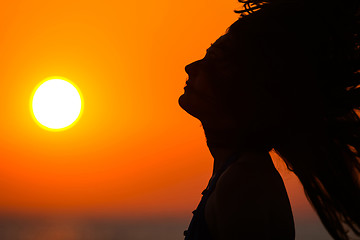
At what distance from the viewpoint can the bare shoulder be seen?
2648 millimetres

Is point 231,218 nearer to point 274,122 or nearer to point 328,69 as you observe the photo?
point 274,122

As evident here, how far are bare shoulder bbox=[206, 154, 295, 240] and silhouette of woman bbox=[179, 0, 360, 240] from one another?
38 millimetres

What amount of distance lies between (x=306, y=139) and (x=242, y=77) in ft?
2.06

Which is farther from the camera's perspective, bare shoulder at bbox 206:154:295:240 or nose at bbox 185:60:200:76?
nose at bbox 185:60:200:76

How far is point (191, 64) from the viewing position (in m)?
3.78

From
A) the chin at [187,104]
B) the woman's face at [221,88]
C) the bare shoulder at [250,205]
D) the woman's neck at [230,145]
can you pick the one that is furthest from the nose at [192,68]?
the bare shoulder at [250,205]

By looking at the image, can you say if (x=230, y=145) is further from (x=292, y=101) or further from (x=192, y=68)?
(x=192, y=68)

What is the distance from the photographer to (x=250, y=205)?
269 centimetres

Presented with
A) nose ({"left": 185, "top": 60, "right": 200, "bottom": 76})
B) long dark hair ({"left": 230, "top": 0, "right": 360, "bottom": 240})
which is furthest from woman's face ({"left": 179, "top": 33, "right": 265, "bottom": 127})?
long dark hair ({"left": 230, "top": 0, "right": 360, "bottom": 240})

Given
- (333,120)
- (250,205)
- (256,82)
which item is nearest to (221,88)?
(256,82)

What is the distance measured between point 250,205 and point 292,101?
91 centimetres

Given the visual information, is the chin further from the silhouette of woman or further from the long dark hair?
the long dark hair

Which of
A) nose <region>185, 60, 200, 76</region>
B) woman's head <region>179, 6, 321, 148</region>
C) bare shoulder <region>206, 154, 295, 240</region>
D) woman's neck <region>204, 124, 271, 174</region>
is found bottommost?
bare shoulder <region>206, 154, 295, 240</region>

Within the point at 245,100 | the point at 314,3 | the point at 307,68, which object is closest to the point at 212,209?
the point at 245,100
